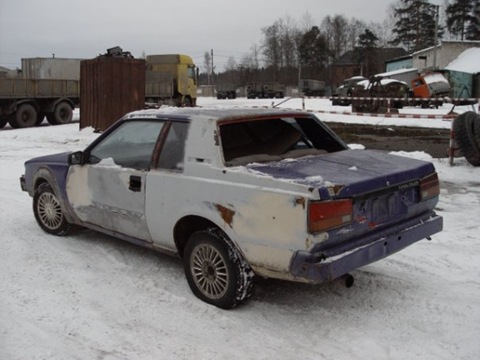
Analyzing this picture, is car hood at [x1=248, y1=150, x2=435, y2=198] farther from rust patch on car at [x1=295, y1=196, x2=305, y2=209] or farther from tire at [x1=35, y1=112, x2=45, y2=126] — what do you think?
tire at [x1=35, y1=112, x2=45, y2=126]

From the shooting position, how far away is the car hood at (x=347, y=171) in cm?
353

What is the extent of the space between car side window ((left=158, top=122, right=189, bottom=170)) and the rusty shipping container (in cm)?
1236

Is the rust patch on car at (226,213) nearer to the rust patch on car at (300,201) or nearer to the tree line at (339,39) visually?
the rust patch on car at (300,201)

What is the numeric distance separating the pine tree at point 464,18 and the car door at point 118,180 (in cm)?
7704

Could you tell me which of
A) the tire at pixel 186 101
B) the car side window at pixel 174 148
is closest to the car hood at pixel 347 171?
the car side window at pixel 174 148

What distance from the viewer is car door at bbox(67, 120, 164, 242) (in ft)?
15.0

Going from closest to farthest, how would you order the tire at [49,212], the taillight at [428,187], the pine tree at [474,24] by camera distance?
the taillight at [428,187] → the tire at [49,212] → the pine tree at [474,24]

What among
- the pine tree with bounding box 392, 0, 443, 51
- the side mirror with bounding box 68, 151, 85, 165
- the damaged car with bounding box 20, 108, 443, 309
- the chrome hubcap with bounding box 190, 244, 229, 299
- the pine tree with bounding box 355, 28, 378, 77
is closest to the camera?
the damaged car with bounding box 20, 108, 443, 309

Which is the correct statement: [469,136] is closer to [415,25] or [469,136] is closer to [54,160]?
[54,160]

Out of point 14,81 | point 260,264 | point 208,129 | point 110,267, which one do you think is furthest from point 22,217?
point 14,81

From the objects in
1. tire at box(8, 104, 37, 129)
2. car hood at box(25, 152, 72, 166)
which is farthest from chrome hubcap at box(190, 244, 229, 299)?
tire at box(8, 104, 37, 129)

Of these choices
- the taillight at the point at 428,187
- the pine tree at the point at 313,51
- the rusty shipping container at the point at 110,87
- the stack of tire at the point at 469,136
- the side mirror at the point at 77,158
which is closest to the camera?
the taillight at the point at 428,187

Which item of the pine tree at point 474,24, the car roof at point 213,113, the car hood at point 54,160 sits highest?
the pine tree at point 474,24

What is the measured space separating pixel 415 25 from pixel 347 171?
268 ft
